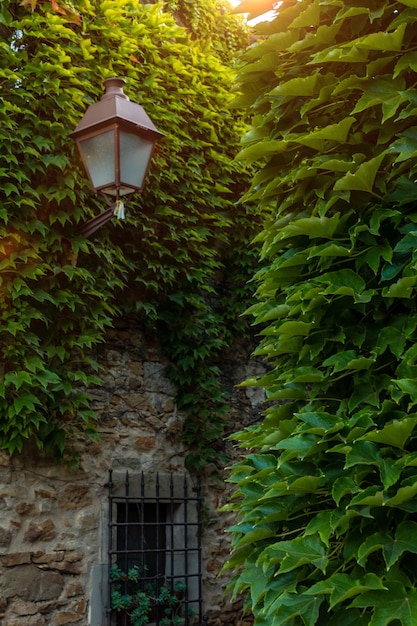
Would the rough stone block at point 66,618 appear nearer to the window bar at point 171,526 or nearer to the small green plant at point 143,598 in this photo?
the small green plant at point 143,598

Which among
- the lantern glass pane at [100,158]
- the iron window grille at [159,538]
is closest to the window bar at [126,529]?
the iron window grille at [159,538]

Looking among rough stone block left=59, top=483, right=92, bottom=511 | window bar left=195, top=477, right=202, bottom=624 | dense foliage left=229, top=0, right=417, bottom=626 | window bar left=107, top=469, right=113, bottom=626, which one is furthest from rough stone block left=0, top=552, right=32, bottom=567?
dense foliage left=229, top=0, right=417, bottom=626

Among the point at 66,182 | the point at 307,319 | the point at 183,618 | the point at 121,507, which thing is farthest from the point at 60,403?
the point at 307,319

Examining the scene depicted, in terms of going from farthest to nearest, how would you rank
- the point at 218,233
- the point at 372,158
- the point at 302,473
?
the point at 218,233, the point at 372,158, the point at 302,473

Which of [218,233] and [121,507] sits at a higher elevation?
[218,233]

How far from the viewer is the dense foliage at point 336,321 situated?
4.97 feet

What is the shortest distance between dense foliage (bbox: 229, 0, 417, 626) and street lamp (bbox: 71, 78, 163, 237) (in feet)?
5.02

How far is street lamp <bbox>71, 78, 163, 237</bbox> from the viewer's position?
3.54 meters

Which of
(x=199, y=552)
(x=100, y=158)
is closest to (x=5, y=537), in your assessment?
(x=199, y=552)

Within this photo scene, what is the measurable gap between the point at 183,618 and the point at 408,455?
3466 mm

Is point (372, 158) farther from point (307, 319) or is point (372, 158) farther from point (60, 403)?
point (60, 403)

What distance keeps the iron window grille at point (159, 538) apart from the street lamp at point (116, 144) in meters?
1.81

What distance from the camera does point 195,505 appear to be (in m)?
4.78

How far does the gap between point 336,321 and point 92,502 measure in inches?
112
